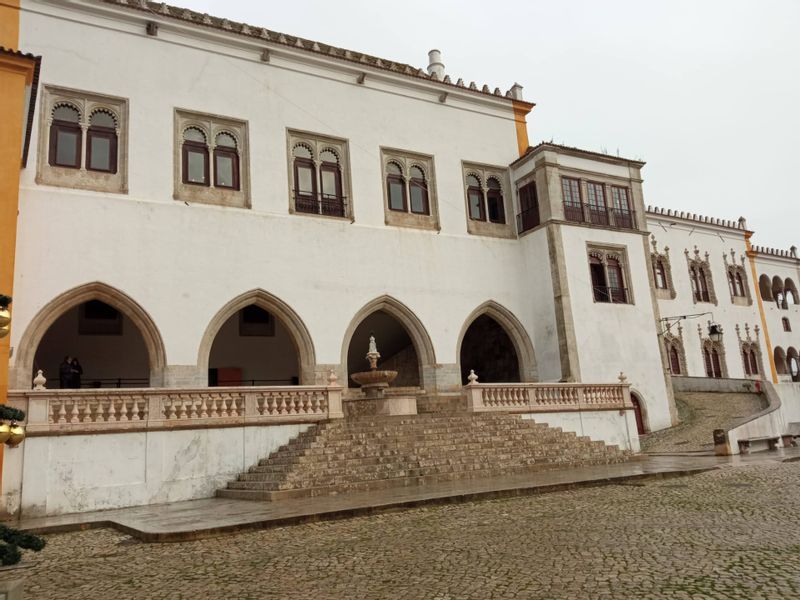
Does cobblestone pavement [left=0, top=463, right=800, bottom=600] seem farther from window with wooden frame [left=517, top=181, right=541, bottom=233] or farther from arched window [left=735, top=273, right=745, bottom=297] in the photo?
arched window [left=735, top=273, right=745, bottom=297]

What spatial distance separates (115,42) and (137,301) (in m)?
5.97

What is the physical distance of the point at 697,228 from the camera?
3047 cm

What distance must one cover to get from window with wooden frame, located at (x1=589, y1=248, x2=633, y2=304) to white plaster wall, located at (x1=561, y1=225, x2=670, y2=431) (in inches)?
7.9

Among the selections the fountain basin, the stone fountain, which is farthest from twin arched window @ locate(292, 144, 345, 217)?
the fountain basin

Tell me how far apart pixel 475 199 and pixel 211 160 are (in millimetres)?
7846

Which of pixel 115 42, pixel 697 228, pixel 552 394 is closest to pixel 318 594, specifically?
pixel 552 394

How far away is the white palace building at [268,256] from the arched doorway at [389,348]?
0.09 meters

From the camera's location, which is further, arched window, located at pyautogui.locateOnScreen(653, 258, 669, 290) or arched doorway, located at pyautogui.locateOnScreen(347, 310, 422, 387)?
arched window, located at pyautogui.locateOnScreen(653, 258, 669, 290)

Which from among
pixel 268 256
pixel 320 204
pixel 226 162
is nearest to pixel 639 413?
pixel 320 204

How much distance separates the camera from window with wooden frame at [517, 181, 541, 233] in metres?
20.0

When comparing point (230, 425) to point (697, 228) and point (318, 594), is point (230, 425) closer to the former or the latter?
point (318, 594)

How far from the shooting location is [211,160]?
52.9ft

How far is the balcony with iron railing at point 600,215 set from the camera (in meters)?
20.1

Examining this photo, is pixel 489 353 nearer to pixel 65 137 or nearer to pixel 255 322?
pixel 255 322
